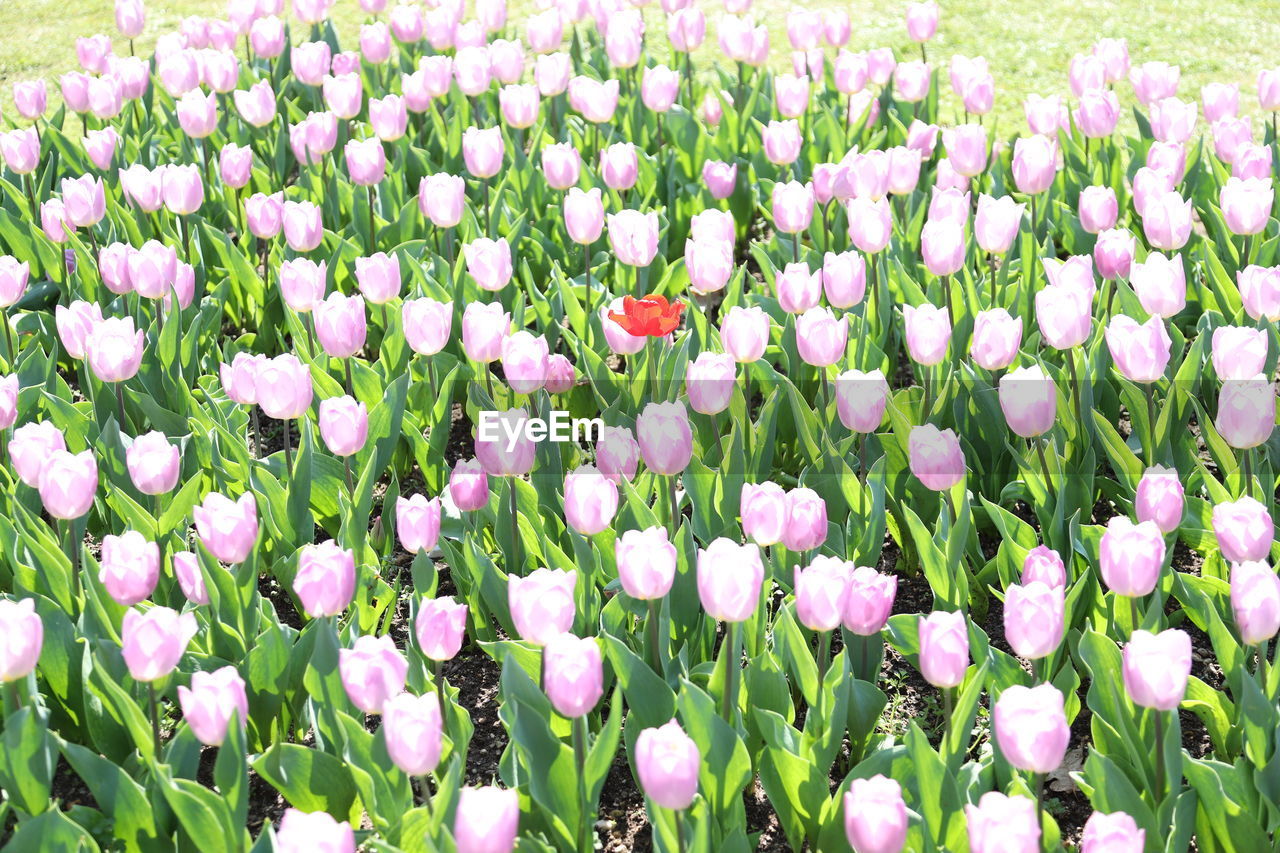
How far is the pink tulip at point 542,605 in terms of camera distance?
80.9 inches

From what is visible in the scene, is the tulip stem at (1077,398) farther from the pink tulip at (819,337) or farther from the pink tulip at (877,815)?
the pink tulip at (877,815)

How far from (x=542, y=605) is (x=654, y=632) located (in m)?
0.42

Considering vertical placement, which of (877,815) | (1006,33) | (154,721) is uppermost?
(877,815)

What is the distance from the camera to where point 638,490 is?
286 centimetres

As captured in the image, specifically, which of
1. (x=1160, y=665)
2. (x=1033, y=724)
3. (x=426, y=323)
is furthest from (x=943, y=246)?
(x=1033, y=724)

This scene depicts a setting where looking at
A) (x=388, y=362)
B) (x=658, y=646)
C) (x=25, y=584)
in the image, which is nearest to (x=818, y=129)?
(x=388, y=362)

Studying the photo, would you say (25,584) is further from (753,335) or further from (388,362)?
(753,335)

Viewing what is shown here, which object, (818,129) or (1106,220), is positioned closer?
(1106,220)

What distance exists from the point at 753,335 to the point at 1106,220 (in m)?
1.16

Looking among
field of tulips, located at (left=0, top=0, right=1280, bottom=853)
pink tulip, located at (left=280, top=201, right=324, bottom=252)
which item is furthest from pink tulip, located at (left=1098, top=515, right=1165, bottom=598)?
pink tulip, located at (left=280, top=201, right=324, bottom=252)

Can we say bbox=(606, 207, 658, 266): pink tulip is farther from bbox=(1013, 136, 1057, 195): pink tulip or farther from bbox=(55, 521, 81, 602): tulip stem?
bbox=(55, 521, 81, 602): tulip stem

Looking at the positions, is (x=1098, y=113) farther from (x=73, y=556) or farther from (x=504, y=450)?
(x=73, y=556)

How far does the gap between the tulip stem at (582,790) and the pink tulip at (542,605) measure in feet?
0.43

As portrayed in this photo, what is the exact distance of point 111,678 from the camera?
7.52 feet
